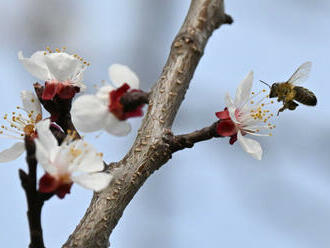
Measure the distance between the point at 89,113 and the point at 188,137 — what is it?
0.35 metres

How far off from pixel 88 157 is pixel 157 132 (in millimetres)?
280

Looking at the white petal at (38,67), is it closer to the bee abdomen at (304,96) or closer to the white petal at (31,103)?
the white petal at (31,103)

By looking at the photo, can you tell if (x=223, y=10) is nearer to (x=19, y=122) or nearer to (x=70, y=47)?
(x=19, y=122)

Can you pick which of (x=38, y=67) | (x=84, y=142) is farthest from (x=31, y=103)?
(x=84, y=142)

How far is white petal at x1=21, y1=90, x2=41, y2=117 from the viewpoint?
158cm

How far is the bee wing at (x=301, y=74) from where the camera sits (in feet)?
5.43

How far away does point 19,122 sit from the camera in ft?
5.25

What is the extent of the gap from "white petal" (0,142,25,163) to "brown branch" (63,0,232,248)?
236mm

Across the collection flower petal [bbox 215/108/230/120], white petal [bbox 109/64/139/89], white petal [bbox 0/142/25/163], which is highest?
white petal [bbox 109/64/139/89]

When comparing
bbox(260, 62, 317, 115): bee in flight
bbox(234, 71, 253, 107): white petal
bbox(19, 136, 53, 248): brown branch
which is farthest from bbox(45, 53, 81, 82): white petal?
bbox(260, 62, 317, 115): bee in flight

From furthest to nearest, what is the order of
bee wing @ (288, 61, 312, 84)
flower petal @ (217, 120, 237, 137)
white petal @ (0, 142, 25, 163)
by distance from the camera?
bee wing @ (288, 61, 312, 84) < flower petal @ (217, 120, 237, 137) < white petal @ (0, 142, 25, 163)

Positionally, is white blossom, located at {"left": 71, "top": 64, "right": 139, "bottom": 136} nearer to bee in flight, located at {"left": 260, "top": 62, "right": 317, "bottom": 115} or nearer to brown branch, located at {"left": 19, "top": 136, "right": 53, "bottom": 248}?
brown branch, located at {"left": 19, "top": 136, "right": 53, "bottom": 248}

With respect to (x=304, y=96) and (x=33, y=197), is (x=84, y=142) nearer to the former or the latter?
(x=33, y=197)

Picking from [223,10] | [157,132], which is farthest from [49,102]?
[223,10]
